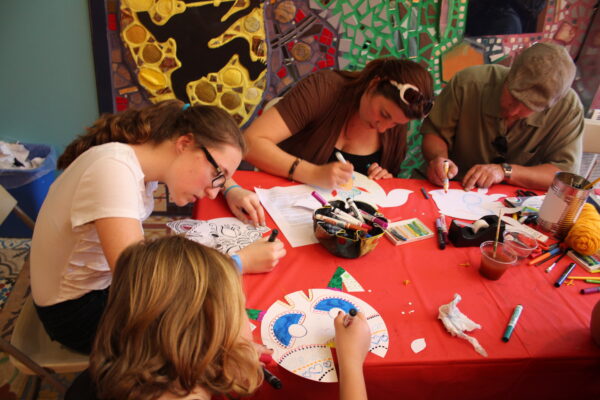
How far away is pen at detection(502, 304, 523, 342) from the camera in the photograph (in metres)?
0.91

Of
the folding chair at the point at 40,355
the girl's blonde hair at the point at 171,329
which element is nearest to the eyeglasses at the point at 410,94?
the girl's blonde hair at the point at 171,329

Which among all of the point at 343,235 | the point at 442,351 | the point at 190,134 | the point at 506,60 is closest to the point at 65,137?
the point at 190,134

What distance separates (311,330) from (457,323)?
0.35 meters

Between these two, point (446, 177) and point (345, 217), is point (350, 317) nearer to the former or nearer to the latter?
point (345, 217)

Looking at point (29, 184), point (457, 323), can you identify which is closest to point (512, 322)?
point (457, 323)

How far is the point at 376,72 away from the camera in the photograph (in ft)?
5.22

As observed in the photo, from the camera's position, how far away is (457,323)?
921 mm

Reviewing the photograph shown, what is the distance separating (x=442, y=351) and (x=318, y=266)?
375 millimetres

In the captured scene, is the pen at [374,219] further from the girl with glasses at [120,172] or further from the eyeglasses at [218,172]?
the eyeglasses at [218,172]

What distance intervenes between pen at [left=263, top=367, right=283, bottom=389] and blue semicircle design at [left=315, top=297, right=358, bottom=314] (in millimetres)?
202

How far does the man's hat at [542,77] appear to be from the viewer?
152 centimetres

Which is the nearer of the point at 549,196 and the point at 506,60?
the point at 549,196

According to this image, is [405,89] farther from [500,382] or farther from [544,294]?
[500,382]

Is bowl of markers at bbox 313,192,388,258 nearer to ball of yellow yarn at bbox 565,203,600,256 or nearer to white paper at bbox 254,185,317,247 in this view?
white paper at bbox 254,185,317,247
